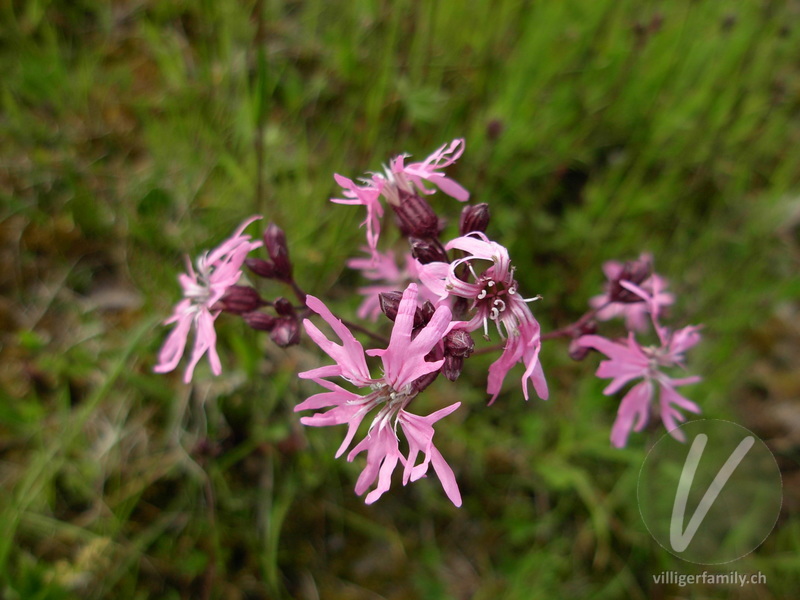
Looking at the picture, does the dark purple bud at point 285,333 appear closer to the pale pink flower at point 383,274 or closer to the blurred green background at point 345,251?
the pale pink flower at point 383,274

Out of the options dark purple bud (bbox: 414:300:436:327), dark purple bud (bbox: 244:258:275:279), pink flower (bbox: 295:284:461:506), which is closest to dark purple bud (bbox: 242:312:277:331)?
dark purple bud (bbox: 244:258:275:279)

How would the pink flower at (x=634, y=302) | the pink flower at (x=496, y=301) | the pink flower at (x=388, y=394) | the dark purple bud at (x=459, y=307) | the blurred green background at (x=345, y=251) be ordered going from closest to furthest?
1. the pink flower at (x=388, y=394)
2. the pink flower at (x=496, y=301)
3. the dark purple bud at (x=459, y=307)
4. the pink flower at (x=634, y=302)
5. the blurred green background at (x=345, y=251)

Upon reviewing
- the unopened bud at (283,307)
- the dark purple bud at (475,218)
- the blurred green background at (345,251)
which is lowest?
the blurred green background at (345,251)

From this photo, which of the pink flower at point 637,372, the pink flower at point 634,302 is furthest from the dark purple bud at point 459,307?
the pink flower at point 634,302

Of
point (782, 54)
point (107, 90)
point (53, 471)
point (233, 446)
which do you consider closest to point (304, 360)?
point (233, 446)

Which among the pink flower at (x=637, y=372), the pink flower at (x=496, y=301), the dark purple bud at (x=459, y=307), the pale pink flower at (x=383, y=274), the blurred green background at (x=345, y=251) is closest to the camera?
the pink flower at (x=496, y=301)

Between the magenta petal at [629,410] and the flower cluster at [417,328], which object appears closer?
the flower cluster at [417,328]

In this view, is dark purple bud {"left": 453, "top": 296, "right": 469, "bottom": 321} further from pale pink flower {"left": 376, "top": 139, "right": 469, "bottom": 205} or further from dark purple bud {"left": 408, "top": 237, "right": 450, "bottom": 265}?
pale pink flower {"left": 376, "top": 139, "right": 469, "bottom": 205}
